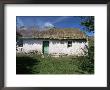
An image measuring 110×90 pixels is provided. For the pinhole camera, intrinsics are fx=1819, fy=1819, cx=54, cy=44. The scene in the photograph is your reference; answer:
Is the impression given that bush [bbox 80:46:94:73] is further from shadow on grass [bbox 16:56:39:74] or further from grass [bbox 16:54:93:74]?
shadow on grass [bbox 16:56:39:74]

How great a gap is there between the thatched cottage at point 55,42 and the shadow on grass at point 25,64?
0.03 m

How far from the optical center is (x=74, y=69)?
7.18m

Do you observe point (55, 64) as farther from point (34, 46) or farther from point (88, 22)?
point (88, 22)

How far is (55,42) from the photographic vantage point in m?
7.18

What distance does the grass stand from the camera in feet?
23.5

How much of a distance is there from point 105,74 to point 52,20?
0.98ft

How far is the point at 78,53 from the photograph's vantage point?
7.18 metres

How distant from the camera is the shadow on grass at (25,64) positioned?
717 cm

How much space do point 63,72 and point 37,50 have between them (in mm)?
134

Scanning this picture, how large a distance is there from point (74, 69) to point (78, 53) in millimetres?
65

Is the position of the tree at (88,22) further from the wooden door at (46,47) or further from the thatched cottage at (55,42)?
the wooden door at (46,47)

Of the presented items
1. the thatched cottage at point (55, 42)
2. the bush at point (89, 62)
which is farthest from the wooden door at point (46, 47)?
the bush at point (89, 62)

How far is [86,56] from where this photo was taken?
283 inches

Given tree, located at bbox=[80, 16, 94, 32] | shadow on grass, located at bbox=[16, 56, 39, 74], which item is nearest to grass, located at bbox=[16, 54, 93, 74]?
shadow on grass, located at bbox=[16, 56, 39, 74]
